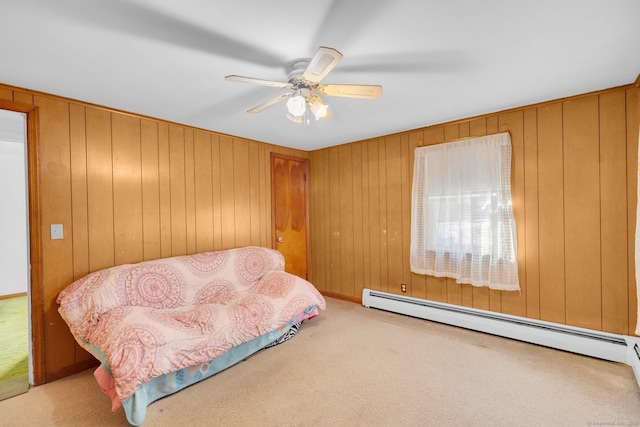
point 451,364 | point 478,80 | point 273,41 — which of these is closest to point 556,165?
point 478,80

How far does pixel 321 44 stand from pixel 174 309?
2397 millimetres

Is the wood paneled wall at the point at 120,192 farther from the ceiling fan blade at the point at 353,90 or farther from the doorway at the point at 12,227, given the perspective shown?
the doorway at the point at 12,227

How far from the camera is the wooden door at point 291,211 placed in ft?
13.6

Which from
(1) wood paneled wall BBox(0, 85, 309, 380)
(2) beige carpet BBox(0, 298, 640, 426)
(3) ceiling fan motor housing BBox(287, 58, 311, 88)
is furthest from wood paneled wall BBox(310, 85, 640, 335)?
(1) wood paneled wall BBox(0, 85, 309, 380)

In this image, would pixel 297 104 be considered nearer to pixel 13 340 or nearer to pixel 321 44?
pixel 321 44

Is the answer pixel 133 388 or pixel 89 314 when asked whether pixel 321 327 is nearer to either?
pixel 133 388

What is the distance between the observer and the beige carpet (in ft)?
5.83

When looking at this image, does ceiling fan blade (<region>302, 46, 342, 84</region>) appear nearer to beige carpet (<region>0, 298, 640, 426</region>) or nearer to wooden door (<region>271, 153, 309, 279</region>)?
beige carpet (<region>0, 298, 640, 426</region>)

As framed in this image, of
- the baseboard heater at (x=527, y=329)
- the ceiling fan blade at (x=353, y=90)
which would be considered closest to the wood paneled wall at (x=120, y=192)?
the ceiling fan blade at (x=353, y=90)

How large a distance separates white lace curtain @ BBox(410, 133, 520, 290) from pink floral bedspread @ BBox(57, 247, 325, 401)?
1458 millimetres

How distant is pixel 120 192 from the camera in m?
2.71

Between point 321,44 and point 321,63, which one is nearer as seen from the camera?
point 321,63

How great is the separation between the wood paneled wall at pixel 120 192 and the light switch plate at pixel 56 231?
34mm

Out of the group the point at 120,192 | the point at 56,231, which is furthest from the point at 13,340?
the point at 120,192
